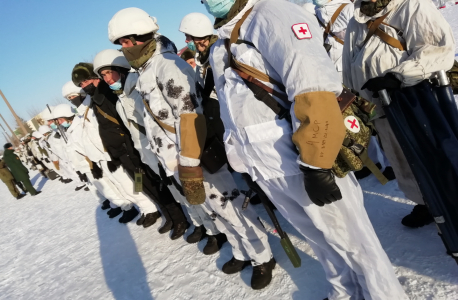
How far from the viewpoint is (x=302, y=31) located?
45.6 inches

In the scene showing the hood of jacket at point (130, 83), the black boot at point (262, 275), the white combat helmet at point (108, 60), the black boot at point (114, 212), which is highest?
the white combat helmet at point (108, 60)

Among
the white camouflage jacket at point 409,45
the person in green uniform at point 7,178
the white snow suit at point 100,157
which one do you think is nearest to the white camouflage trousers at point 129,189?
the white snow suit at point 100,157

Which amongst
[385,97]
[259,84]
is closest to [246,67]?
[259,84]

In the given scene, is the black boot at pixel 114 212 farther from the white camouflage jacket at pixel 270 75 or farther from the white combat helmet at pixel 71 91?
the white camouflage jacket at pixel 270 75

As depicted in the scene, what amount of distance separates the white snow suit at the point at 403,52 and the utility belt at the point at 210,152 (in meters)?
1.13

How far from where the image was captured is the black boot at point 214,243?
306cm

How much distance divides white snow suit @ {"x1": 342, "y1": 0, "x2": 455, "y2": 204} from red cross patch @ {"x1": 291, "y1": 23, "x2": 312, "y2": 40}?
764 mm

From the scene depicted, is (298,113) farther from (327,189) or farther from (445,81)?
(445,81)

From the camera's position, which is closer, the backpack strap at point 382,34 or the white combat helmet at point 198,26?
the backpack strap at point 382,34

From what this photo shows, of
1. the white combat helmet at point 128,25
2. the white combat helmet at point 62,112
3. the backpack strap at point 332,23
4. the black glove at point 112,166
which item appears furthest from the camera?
the white combat helmet at point 62,112

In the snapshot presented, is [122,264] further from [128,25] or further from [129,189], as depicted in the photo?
[128,25]

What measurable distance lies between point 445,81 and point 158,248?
3425mm

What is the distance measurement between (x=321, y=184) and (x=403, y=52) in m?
1.11

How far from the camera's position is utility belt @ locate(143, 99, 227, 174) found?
2174 mm
